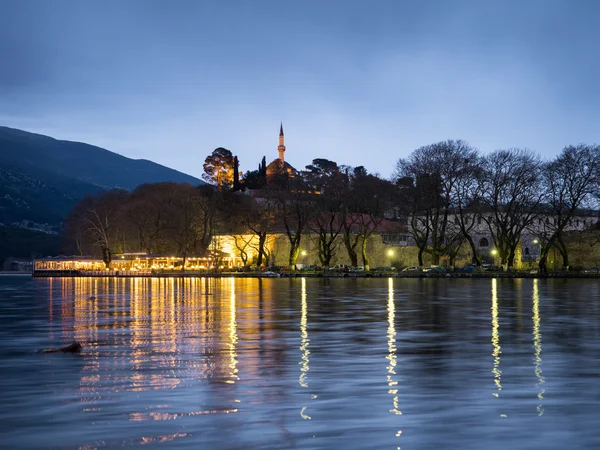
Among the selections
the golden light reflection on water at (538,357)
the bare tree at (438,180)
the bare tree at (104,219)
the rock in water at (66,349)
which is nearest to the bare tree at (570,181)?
the bare tree at (438,180)

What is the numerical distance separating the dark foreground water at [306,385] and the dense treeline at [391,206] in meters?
63.9

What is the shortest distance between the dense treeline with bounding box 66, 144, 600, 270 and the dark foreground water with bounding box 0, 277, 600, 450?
6386 cm

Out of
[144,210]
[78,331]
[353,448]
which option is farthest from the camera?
[144,210]

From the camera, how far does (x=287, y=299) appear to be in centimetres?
5200

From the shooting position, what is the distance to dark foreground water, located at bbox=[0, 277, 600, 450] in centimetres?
1210

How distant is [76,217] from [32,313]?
120 meters

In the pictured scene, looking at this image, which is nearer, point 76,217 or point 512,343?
point 512,343

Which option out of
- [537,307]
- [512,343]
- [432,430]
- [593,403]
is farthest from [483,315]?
[432,430]

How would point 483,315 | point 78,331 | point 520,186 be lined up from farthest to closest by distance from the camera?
point 520,186, point 483,315, point 78,331

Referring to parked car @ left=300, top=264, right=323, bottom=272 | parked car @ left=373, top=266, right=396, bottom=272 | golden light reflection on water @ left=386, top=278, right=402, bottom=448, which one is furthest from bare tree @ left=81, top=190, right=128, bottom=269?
golden light reflection on water @ left=386, top=278, right=402, bottom=448

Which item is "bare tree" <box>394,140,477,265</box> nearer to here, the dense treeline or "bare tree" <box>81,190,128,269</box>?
the dense treeline

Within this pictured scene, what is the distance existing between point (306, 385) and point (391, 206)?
298ft

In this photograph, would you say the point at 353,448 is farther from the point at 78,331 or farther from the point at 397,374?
the point at 78,331

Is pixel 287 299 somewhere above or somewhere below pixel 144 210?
below
